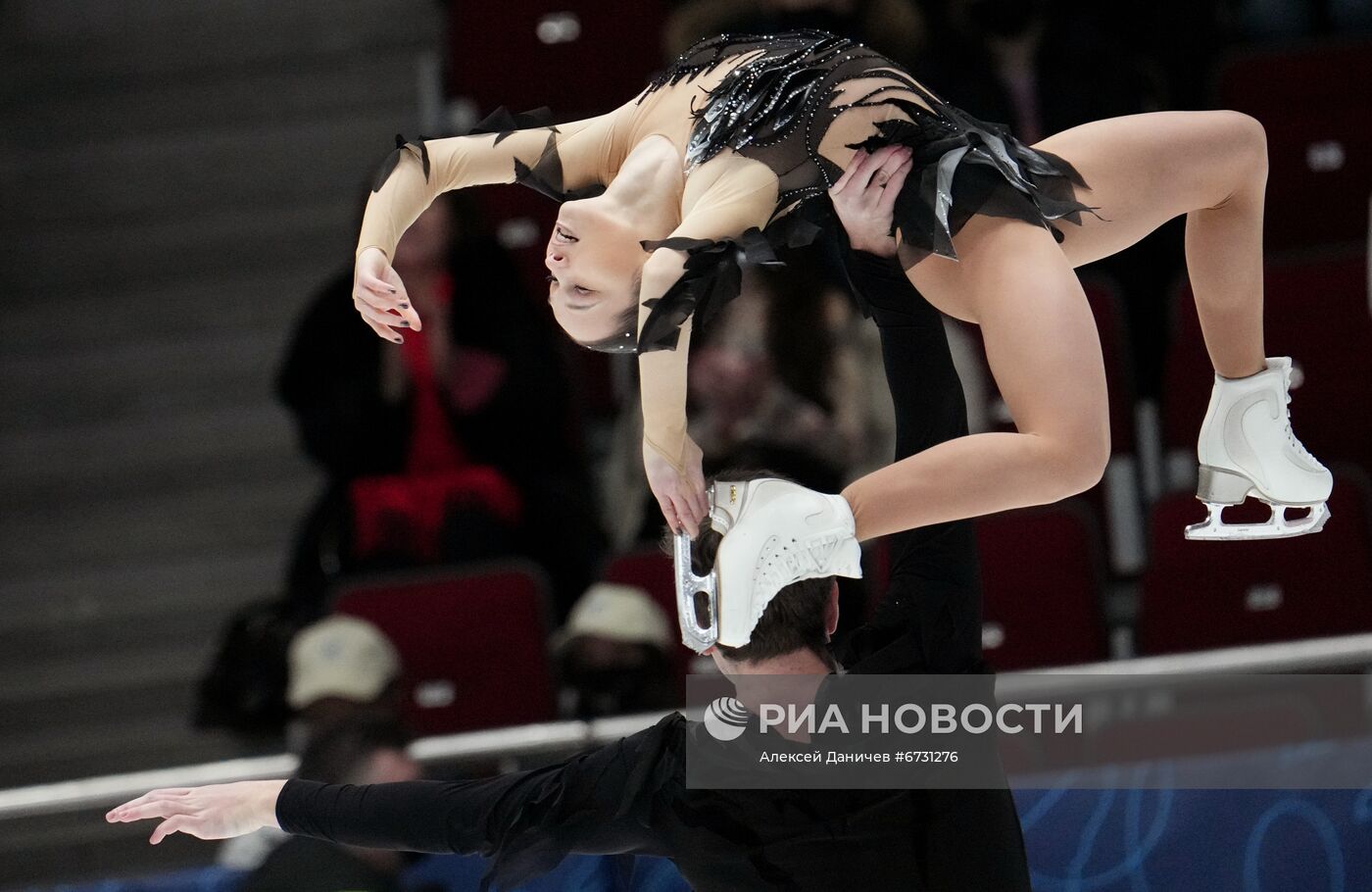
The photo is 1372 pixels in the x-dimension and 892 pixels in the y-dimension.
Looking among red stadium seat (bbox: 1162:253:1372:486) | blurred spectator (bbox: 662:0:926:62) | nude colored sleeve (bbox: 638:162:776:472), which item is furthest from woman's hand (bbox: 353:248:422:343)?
red stadium seat (bbox: 1162:253:1372:486)

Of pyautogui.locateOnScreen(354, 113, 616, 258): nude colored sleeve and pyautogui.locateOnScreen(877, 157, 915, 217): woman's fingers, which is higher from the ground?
pyautogui.locateOnScreen(354, 113, 616, 258): nude colored sleeve

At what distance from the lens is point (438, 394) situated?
170 inches

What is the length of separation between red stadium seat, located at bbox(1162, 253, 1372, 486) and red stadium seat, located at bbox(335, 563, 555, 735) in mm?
1507

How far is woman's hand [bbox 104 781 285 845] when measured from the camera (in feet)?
7.85

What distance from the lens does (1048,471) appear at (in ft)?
7.30

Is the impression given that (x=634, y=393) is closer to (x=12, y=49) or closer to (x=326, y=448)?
(x=326, y=448)

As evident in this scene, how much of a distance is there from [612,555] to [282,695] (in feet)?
2.66

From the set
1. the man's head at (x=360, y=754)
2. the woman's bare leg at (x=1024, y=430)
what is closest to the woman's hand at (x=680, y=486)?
the woman's bare leg at (x=1024, y=430)

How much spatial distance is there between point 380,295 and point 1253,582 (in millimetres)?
2224

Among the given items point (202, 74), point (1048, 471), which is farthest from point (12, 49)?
point (1048, 471)

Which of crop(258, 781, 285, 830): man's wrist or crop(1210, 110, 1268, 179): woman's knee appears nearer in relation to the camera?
crop(258, 781, 285, 830): man's wrist

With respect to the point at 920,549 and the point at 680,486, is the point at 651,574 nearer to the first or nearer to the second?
the point at 920,549

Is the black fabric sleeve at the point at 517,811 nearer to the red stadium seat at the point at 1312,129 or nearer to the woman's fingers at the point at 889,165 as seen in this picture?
the woman's fingers at the point at 889,165

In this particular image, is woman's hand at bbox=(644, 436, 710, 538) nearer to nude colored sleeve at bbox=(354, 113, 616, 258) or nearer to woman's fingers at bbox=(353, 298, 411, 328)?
woman's fingers at bbox=(353, 298, 411, 328)
